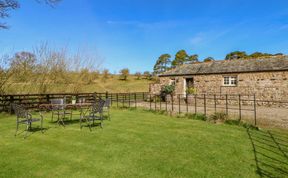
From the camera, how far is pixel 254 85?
1323 cm

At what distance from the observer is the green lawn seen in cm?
309

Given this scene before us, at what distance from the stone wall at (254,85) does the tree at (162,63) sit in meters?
22.1

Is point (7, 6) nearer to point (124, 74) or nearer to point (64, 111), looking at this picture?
point (64, 111)

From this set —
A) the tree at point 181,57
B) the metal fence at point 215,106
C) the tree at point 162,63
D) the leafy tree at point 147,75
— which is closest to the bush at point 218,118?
the metal fence at point 215,106

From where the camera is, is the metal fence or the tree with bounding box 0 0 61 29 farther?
the tree with bounding box 0 0 61 29

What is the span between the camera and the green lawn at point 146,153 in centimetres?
309

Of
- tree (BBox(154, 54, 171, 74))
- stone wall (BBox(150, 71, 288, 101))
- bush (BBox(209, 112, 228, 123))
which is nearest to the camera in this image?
bush (BBox(209, 112, 228, 123))

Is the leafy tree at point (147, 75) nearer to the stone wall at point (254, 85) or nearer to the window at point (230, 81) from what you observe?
the stone wall at point (254, 85)

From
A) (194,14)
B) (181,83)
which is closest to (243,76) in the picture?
(181,83)

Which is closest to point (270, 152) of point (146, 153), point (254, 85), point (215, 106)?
point (146, 153)

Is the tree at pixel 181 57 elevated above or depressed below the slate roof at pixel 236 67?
above

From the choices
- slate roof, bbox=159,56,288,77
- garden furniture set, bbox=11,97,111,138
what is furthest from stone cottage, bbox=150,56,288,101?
garden furniture set, bbox=11,97,111,138

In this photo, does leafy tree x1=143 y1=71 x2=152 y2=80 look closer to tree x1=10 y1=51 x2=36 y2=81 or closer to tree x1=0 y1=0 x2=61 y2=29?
tree x1=10 y1=51 x2=36 y2=81

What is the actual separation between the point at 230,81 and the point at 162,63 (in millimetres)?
24338
